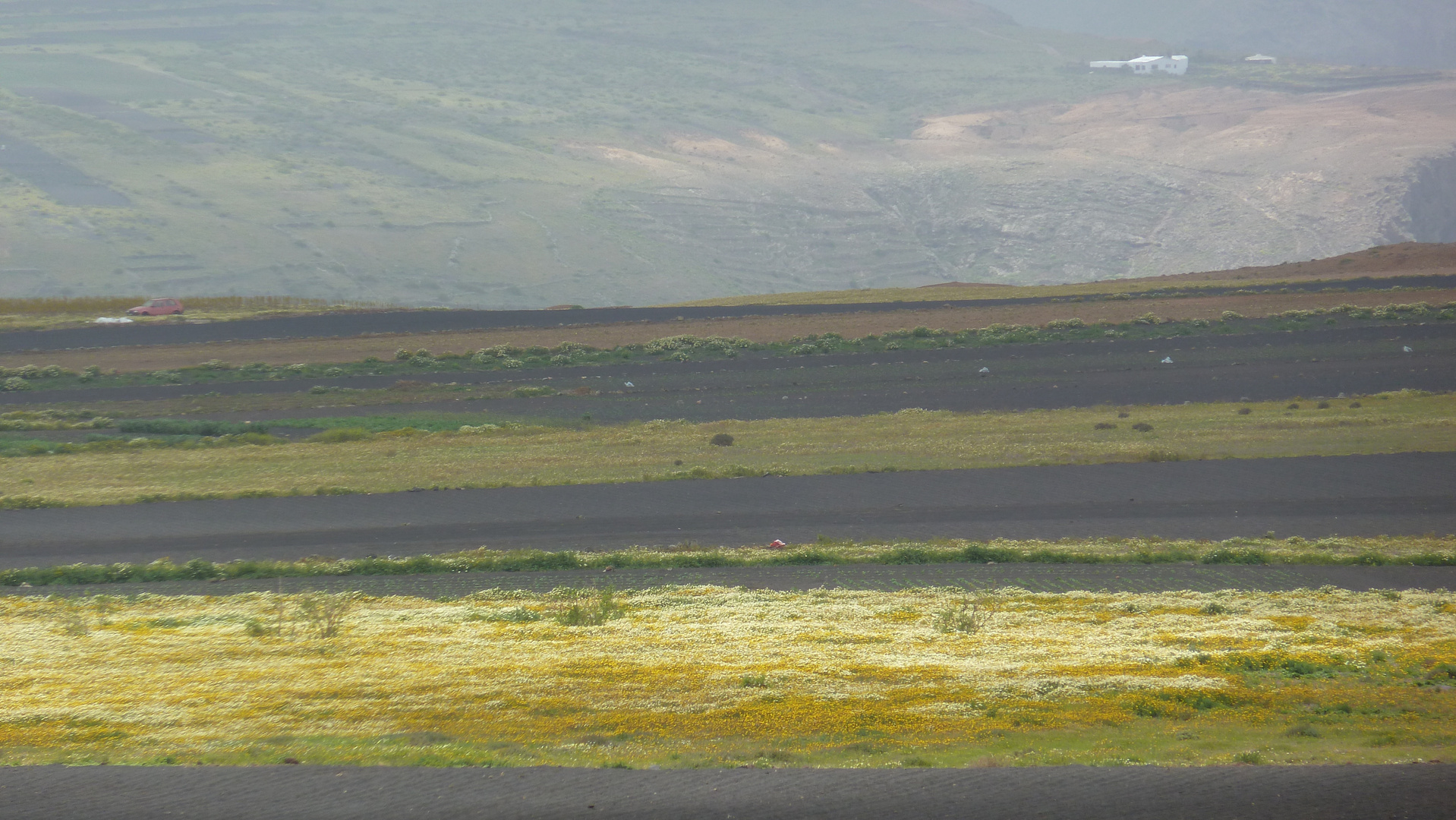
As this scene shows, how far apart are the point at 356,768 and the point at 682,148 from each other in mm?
162418

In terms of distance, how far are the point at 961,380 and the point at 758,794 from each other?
3631cm

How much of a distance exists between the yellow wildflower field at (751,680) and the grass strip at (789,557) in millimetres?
2833

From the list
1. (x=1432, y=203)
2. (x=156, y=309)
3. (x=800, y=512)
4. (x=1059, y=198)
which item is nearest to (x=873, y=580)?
(x=800, y=512)

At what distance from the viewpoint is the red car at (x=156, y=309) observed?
68062mm

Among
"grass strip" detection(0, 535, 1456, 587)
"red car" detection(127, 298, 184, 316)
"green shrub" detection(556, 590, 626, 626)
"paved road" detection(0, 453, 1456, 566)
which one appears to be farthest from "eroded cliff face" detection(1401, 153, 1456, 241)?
"green shrub" detection(556, 590, 626, 626)

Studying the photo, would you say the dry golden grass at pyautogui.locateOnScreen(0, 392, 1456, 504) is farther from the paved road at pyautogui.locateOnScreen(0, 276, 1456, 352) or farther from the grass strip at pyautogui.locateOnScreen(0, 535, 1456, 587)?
the paved road at pyautogui.locateOnScreen(0, 276, 1456, 352)

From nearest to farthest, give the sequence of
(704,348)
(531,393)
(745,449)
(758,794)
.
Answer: (758,794) → (745,449) → (531,393) → (704,348)

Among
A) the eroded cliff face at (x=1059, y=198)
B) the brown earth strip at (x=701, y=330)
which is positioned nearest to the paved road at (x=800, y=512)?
the brown earth strip at (x=701, y=330)

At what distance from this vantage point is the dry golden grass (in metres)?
30.3

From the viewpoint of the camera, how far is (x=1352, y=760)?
10180 millimetres

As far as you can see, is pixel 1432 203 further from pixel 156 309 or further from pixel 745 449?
pixel 156 309

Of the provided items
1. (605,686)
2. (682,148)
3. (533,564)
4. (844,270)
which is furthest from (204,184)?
(605,686)

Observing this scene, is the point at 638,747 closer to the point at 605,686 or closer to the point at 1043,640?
the point at 605,686

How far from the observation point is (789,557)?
21734mm
